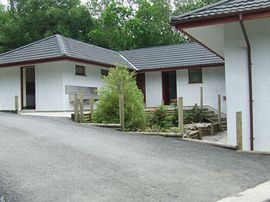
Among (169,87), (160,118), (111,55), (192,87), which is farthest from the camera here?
(111,55)

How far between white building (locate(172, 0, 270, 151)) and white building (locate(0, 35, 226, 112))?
898cm

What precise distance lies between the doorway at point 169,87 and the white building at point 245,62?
1629 centimetres

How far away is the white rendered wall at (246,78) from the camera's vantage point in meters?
10.9

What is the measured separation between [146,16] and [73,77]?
78.0 feet

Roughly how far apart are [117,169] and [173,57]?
21.2 m

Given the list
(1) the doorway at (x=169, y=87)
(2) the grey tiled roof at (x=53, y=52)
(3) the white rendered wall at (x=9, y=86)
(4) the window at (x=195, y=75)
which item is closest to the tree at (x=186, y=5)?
(1) the doorway at (x=169, y=87)

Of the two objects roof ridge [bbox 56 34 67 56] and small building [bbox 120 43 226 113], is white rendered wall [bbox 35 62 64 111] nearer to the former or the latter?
roof ridge [bbox 56 34 67 56]

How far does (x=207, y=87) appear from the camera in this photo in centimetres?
2567

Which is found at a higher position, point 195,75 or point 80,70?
point 80,70

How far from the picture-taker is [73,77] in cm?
2256

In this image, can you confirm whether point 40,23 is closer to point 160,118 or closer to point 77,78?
point 77,78

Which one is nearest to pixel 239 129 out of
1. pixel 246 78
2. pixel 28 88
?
pixel 246 78

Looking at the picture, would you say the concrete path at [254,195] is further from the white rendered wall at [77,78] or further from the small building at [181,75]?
the small building at [181,75]

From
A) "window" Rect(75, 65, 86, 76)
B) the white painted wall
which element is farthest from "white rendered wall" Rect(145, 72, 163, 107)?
the white painted wall
